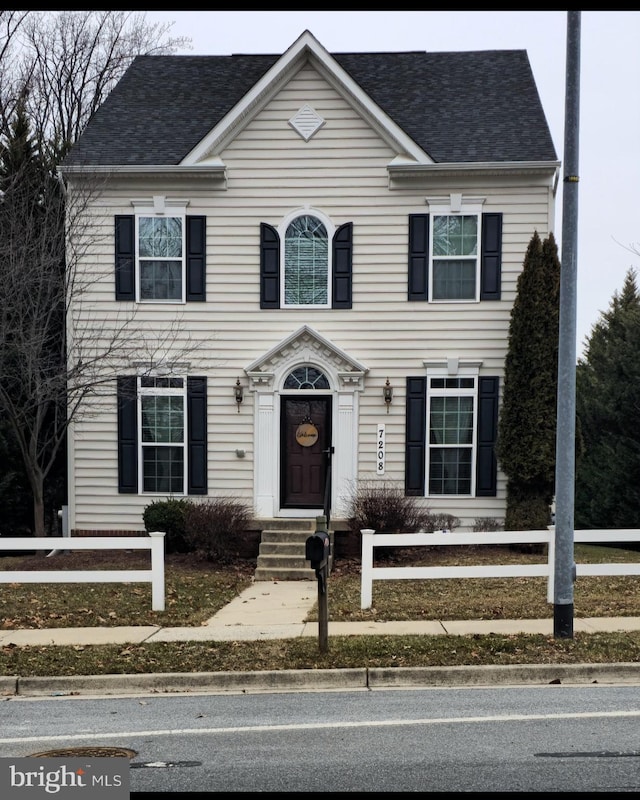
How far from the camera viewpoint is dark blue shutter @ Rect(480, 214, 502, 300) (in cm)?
1565

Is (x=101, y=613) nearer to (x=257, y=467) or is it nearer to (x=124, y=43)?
(x=257, y=467)

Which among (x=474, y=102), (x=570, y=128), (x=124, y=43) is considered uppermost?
(x=124, y=43)

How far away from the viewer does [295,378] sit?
16078 mm

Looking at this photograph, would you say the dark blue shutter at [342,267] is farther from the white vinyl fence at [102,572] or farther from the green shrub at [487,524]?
the white vinyl fence at [102,572]

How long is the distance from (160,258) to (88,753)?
38.2ft

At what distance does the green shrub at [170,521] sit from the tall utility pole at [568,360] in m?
8.18

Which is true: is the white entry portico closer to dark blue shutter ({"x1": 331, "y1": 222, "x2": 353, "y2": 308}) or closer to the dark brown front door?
the dark brown front door

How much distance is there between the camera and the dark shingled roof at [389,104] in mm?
16141

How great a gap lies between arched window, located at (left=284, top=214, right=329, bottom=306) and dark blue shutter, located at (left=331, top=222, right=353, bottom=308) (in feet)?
0.57

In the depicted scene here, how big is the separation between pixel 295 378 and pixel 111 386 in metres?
3.54

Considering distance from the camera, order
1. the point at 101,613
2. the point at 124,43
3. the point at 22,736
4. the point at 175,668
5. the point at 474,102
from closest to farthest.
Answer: the point at 22,736, the point at 175,668, the point at 101,613, the point at 474,102, the point at 124,43

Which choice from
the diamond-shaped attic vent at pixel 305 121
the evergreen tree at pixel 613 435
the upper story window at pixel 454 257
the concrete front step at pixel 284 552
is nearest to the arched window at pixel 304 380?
the concrete front step at pixel 284 552

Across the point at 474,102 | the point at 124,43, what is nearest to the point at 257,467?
the point at 474,102

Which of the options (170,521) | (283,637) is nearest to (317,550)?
(283,637)
